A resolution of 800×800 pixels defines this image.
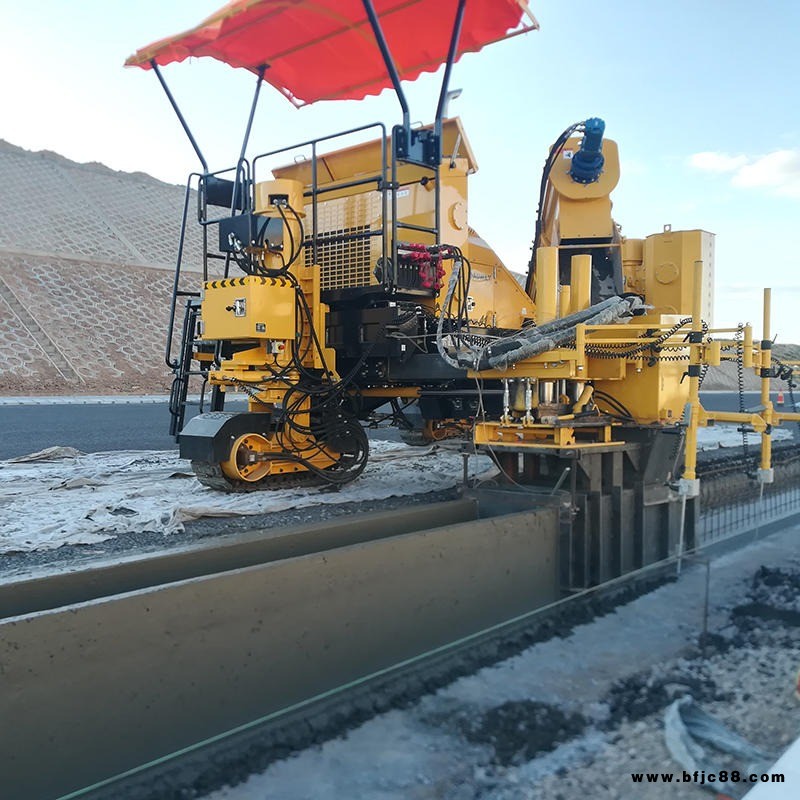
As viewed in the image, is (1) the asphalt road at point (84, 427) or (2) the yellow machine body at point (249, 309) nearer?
(2) the yellow machine body at point (249, 309)

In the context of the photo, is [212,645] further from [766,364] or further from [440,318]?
[766,364]

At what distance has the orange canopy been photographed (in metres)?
6.14

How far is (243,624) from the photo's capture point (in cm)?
319

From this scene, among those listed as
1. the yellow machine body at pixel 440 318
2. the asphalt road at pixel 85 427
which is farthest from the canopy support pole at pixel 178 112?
the asphalt road at pixel 85 427

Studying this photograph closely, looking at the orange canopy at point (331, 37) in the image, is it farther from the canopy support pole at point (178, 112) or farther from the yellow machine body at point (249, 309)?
the yellow machine body at point (249, 309)

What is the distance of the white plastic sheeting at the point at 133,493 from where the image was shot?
500 cm

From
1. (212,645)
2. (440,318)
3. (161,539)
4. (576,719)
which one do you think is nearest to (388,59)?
(440,318)

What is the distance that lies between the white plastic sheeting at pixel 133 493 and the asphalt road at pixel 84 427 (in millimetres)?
2177

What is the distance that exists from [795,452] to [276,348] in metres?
6.34

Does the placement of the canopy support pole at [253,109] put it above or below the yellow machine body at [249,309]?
above

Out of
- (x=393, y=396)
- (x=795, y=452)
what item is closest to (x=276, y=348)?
(x=393, y=396)

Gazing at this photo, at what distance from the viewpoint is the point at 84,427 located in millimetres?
14258

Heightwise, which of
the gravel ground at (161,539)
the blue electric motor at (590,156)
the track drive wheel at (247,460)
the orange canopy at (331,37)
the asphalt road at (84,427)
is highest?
the orange canopy at (331,37)

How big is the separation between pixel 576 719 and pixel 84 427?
12614mm
